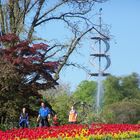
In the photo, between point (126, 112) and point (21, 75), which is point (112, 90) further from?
point (21, 75)

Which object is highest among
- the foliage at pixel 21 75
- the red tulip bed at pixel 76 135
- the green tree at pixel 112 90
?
the green tree at pixel 112 90

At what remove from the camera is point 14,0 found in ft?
116

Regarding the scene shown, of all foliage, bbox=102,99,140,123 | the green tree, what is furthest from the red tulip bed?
the green tree

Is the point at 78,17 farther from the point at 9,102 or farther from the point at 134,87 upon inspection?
the point at 134,87

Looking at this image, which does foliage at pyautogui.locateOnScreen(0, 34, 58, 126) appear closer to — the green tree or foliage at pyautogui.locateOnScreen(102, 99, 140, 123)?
foliage at pyautogui.locateOnScreen(102, 99, 140, 123)

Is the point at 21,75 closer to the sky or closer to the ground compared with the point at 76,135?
closer to the sky

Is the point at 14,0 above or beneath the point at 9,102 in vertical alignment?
above

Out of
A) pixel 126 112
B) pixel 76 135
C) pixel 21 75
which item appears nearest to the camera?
pixel 76 135

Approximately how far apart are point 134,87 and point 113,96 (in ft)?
14.7

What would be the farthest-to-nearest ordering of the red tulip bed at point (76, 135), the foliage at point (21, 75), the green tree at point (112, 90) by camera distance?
the green tree at point (112, 90) < the foliage at point (21, 75) < the red tulip bed at point (76, 135)

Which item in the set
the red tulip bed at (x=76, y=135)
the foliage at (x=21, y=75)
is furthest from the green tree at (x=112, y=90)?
the red tulip bed at (x=76, y=135)

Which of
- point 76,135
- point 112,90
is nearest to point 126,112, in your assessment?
point 112,90

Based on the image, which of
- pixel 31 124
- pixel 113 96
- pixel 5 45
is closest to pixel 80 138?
pixel 31 124

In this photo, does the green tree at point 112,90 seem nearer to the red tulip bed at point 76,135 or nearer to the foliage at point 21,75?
the foliage at point 21,75
